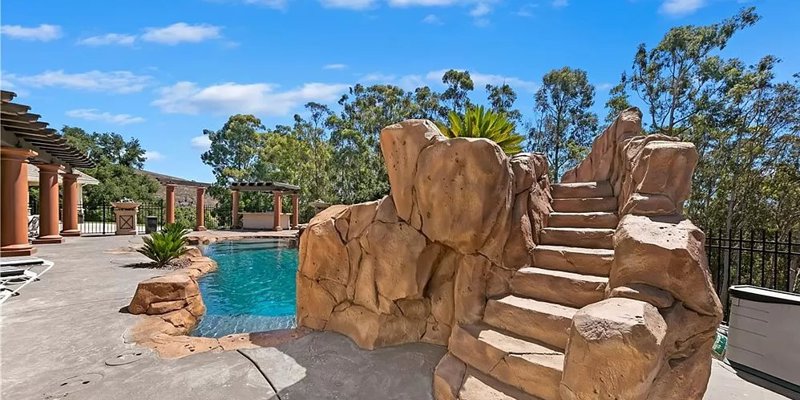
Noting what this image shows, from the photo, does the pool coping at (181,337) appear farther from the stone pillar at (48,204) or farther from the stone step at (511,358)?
the stone pillar at (48,204)

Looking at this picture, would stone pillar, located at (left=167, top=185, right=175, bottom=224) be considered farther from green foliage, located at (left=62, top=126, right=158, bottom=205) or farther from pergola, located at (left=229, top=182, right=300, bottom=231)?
green foliage, located at (left=62, top=126, right=158, bottom=205)

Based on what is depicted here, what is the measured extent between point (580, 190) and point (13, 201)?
13092mm

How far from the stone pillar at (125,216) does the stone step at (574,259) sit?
19.4 meters

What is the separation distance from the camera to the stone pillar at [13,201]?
364 inches

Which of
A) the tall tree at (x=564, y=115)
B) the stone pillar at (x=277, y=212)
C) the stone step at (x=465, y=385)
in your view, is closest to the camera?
the stone step at (x=465, y=385)

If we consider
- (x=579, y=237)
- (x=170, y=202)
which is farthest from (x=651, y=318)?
(x=170, y=202)

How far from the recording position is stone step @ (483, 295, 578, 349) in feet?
10.6

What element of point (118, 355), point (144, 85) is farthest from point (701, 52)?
point (144, 85)

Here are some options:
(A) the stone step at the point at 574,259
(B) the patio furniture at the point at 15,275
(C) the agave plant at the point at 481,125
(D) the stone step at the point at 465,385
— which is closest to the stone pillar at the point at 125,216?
(B) the patio furniture at the point at 15,275

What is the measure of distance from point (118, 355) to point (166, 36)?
838 centimetres

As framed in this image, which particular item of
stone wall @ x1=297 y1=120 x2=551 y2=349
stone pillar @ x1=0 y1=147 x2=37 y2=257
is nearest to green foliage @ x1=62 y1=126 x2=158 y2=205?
stone pillar @ x1=0 y1=147 x2=37 y2=257

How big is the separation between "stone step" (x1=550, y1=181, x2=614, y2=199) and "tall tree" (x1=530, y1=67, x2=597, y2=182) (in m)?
16.7

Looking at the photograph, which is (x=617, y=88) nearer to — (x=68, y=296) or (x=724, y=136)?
(x=724, y=136)

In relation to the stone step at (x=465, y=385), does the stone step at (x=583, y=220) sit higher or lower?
higher
